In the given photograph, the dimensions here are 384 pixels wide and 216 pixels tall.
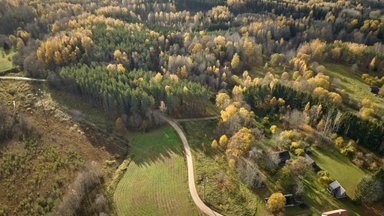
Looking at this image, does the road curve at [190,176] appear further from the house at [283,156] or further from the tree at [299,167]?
the house at [283,156]

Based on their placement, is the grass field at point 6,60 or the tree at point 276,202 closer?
the tree at point 276,202

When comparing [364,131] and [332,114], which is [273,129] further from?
[364,131]

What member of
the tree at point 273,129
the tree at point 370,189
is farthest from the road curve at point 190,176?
the tree at point 370,189

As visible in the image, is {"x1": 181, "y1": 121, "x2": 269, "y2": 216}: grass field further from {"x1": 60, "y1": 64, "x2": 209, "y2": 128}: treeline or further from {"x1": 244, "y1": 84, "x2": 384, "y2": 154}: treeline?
{"x1": 244, "y1": 84, "x2": 384, "y2": 154}: treeline

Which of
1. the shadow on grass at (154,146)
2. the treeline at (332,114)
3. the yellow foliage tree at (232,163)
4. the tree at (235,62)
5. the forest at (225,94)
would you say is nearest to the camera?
the forest at (225,94)

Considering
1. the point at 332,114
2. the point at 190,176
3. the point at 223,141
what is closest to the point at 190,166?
the point at 190,176

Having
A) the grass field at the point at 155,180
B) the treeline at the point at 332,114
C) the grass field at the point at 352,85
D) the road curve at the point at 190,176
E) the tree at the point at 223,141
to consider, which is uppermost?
the treeline at the point at 332,114

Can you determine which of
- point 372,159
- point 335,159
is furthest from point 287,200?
point 372,159
